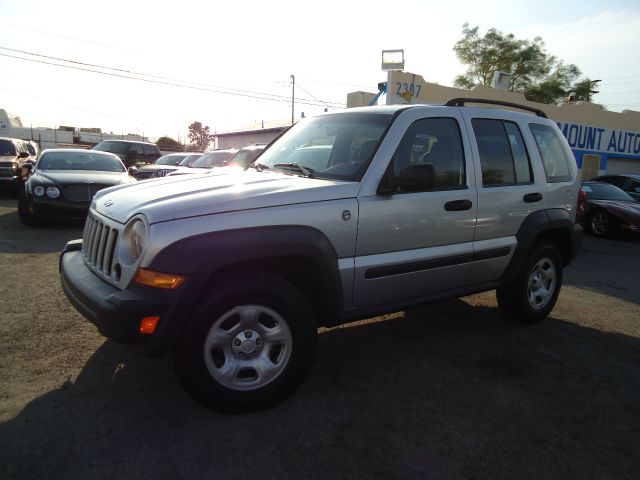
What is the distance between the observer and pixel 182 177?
141 inches

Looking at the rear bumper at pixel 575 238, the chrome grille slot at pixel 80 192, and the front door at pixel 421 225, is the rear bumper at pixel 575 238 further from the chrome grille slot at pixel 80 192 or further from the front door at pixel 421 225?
the chrome grille slot at pixel 80 192

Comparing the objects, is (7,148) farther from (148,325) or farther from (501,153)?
(501,153)

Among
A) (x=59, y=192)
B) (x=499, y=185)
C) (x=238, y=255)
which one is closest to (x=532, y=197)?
(x=499, y=185)

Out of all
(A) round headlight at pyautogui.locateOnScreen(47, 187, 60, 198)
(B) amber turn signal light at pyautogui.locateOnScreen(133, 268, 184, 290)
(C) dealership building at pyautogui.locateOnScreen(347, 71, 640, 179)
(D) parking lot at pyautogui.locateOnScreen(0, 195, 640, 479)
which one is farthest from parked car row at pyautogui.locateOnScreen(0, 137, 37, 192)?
(B) amber turn signal light at pyautogui.locateOnScreen(133, 268, 184, 290)

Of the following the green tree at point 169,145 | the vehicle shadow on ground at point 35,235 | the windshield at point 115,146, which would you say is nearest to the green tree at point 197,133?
the green tree at point 169,145

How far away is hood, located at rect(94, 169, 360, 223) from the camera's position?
259cm

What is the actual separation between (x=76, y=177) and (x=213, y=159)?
4325mm

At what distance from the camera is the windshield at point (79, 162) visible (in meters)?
9.34

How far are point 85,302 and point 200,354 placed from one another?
75cm

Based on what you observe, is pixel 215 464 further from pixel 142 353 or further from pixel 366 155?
pixel 366 155

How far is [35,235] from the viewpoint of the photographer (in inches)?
305

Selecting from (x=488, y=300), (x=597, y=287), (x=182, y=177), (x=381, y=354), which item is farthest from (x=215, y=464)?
(x=597, y=287)

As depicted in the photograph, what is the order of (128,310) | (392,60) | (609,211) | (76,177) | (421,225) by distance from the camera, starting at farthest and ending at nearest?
(392,60) < (609,211) < (76,177) < (421,225) < (128,310)

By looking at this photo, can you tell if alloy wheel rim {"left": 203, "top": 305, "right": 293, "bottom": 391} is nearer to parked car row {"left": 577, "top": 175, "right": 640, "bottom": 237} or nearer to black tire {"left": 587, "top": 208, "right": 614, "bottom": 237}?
parked car row {"left": 577, "top": 175, "right": 640, "bottom": 237}
